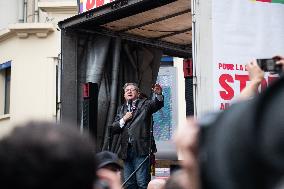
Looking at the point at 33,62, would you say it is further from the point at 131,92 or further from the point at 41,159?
the point at 41,159

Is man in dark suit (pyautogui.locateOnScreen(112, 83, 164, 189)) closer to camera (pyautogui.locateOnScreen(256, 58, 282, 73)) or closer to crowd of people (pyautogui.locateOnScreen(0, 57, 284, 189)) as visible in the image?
camera (pyautogui.locateOnScreen(256, 58, 282, 73))

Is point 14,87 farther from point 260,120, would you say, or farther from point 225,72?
point 260,120

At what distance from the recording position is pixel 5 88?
17.5 metres

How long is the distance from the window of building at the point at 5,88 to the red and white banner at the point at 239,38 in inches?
494

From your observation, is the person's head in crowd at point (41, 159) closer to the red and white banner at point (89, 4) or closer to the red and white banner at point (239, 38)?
the red and white banner at point (239, 38)

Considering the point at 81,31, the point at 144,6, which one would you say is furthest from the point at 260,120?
the point at 81,31

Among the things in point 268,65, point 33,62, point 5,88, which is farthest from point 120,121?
point 5,88

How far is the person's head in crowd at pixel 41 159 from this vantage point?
1.13 metres

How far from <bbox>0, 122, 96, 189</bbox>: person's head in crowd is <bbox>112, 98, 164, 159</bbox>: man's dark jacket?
633cm

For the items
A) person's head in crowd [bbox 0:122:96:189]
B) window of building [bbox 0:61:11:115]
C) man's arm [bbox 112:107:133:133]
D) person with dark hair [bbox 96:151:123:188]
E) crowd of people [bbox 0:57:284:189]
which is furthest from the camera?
window of building [bbox 0:61:11:115]

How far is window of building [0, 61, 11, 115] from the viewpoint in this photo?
17188 mm

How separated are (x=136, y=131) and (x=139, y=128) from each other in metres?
0.06

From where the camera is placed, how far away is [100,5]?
302 inches

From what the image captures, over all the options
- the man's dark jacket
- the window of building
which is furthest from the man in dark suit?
the window of building
